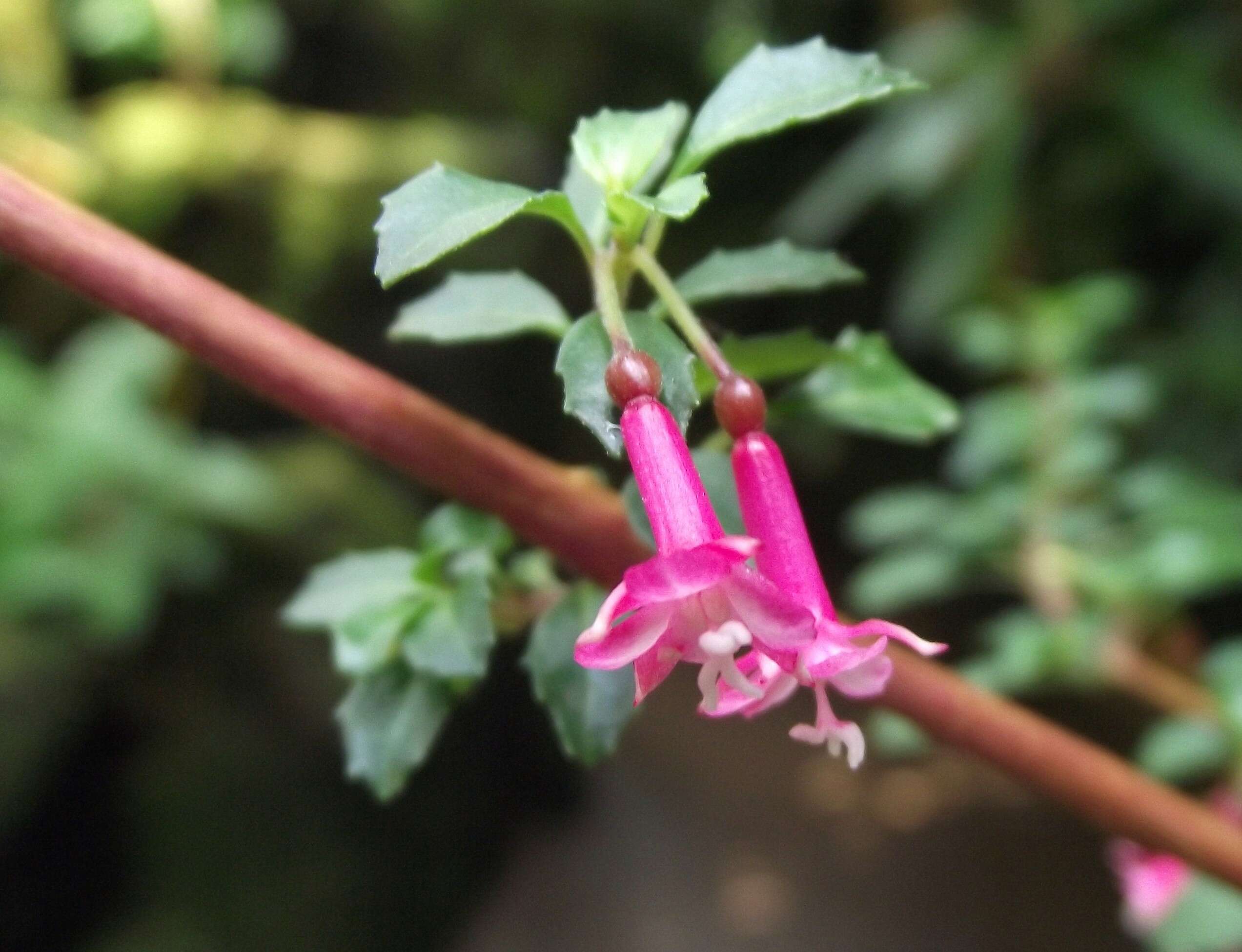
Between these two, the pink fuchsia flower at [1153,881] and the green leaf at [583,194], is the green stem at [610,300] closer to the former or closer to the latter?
the green leaf at [583,194]

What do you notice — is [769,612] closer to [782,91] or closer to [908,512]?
[782,91]

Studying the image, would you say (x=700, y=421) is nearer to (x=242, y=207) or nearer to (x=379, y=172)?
(x=379, y=172)

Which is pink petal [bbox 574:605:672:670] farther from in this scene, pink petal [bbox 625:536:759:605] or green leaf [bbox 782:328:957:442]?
green leaf [bbox 782:328:957:442]

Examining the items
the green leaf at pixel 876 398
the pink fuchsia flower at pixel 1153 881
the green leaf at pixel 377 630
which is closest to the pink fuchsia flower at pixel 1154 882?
the pink fuchsia flower at pixel 1153 881

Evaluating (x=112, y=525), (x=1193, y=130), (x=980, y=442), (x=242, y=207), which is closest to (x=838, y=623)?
(x=980, y=442)

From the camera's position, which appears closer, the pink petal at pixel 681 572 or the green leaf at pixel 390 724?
the pink petal at pixel 681 572

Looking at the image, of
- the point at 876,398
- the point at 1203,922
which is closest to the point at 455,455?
the point at 876,398

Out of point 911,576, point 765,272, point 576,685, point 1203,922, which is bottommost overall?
point 1203,922
